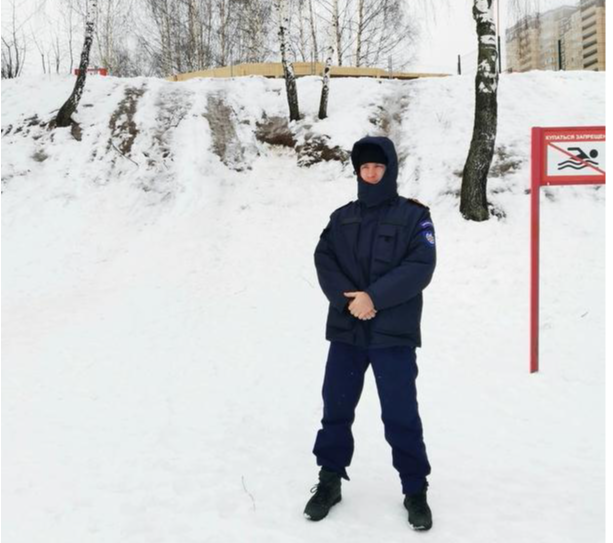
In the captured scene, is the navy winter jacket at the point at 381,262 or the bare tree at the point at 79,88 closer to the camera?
the navy winter jacket at the point at 381,262

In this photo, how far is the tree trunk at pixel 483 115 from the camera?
26.9ft

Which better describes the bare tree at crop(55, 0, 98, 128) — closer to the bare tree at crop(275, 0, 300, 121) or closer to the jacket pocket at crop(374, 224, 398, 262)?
the bare tree at crop(275, 0, 300, 121)

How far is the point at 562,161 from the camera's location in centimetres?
491

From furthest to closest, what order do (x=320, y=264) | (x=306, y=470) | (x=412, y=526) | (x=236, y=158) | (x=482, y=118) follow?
(x=236, y=158) → (x=482, y=118) → (x=306, y=470) → (x=320, y=264) → (x=412, y=526)

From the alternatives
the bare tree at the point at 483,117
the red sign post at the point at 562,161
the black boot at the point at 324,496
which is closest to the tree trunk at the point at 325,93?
the bare tree at the point at 483,117

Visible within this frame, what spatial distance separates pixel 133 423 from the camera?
4.03 meters

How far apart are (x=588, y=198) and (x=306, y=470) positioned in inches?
280

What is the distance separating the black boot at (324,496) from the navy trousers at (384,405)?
2.0 inches

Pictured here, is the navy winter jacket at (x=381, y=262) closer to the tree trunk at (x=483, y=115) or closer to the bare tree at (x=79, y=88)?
the tree trunk at (x=483, y=115)

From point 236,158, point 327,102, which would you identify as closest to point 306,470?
point 236,158

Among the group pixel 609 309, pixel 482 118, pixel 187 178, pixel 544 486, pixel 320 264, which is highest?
pixel 482 118

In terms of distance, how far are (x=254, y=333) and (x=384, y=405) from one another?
340 cm

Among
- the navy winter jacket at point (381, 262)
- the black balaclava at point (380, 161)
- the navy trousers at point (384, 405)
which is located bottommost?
the navy trousers at point (384, 405)

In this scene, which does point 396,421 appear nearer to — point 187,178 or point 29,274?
point 29,274
